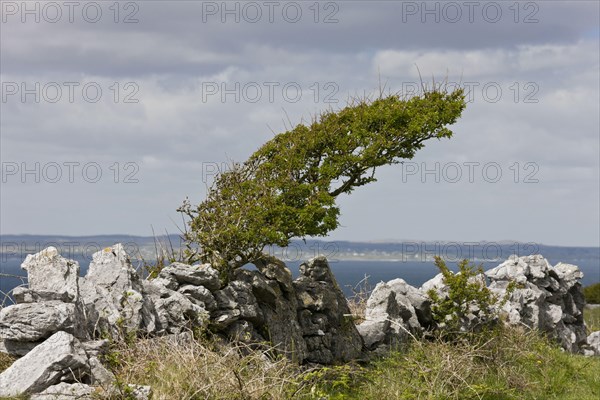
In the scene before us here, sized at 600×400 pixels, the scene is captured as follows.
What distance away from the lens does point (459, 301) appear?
18.7 metres

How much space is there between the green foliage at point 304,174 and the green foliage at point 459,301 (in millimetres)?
→ 3454

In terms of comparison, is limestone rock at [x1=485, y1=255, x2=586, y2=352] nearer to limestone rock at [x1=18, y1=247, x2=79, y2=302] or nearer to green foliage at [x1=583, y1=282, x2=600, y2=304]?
limestone rock at [x1=18, y1=247, x2=79, y2=302]

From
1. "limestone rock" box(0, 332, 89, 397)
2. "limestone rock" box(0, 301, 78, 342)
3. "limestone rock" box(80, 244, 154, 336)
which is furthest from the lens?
"limestone rock" box(80, 244, 154, 336)

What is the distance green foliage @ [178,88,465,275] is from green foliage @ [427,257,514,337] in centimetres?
345

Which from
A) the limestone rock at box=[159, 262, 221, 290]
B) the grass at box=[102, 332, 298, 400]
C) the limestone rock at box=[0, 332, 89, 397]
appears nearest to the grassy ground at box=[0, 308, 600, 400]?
the grass at box=[102, 332, 298, 400]

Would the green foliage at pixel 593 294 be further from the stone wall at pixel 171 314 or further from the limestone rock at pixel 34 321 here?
the limestone rock at pixel 34 321

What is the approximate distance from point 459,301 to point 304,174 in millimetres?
4992

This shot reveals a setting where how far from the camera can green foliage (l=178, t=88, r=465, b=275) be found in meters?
15.4

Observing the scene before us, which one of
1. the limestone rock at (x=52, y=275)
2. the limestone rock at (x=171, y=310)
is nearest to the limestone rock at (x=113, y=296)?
the limestone rock at (x=171, y=310)

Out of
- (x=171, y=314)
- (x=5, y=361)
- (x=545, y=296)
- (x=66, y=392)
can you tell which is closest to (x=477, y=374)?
(x=171, y=314)

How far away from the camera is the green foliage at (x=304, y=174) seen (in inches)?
606

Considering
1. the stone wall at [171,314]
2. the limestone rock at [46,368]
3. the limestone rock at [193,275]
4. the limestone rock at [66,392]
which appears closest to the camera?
the limestone rock at [66,392]

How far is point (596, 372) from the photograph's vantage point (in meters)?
17.5

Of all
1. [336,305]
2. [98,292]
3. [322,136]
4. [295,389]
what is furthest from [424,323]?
[98,292]
